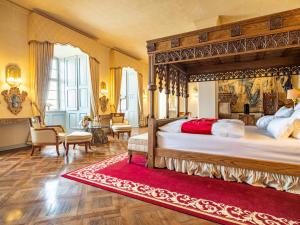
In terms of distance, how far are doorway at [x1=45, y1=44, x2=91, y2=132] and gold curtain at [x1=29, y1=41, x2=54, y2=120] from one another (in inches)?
68.0

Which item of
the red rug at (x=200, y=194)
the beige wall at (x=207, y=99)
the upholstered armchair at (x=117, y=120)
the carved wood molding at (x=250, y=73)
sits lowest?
the red rug at (x=200, y=194)

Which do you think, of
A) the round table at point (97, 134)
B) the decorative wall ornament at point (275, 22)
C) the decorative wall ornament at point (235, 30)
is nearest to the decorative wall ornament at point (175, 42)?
the decorative wall ornament at point (235, 30)

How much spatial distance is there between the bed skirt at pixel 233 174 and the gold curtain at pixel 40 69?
3661 millimetres

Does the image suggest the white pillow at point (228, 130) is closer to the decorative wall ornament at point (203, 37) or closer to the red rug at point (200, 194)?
the red rug at point (200, 194)

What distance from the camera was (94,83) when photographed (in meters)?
6.85

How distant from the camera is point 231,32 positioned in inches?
105

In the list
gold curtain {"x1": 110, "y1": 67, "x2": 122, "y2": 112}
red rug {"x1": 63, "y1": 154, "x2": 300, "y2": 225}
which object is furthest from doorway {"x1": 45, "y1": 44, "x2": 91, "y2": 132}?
red rug {"x1": 63, "y1": 154, "x2": 300, "y2": 225}

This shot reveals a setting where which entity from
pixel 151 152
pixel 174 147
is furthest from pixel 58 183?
pixel 174 147

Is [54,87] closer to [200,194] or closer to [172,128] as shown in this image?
[172,128]

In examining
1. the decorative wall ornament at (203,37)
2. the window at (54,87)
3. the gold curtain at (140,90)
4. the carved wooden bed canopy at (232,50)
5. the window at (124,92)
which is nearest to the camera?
the carved wooden bed canopy at (232,50)

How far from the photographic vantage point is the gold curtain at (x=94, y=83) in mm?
6752

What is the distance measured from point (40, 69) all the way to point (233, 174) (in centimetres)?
506

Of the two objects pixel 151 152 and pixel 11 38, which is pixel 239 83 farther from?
pixel 11 38

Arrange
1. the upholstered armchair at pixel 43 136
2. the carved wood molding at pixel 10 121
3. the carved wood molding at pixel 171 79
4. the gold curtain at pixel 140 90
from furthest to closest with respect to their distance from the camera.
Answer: the gold curtain at pixel 140 90
the carved wood molding at pixel 10 121
the upholstered armchair at pixel 43 136
the carved wood molding at pixel 171 79
